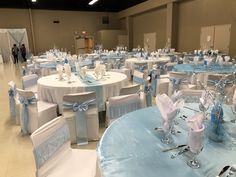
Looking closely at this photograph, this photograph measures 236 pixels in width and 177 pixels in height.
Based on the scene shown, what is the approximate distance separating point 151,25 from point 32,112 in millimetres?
10671

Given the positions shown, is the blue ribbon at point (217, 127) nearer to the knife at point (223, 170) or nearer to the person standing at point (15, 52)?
the knife at point (223, 170)

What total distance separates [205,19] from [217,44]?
4.22 ft

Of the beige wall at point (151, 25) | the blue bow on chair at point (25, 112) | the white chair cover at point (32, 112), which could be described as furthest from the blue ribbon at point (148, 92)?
the beige wall at point (151, 25)

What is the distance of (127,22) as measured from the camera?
1488cm

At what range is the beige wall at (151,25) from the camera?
37.0 feet

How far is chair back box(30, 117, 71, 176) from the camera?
1.52 metres

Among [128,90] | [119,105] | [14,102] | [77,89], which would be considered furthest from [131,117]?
[14,102]

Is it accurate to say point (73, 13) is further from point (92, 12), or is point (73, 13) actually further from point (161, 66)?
point (161, 66)

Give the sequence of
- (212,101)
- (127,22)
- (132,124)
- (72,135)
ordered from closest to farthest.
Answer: (212,101)
(132,124)
(72,135)
(127,22)

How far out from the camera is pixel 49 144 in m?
1.62

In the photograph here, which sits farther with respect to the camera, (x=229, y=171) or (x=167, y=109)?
(x=167, y=109)

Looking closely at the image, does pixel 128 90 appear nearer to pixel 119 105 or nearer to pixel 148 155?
pixel 119 105

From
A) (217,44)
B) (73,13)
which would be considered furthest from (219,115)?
(73,13)

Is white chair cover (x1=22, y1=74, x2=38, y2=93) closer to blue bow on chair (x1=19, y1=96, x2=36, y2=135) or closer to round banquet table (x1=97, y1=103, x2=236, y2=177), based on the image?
blue bow on chair (x1=19, y1=96, x2=36, y2=135)
